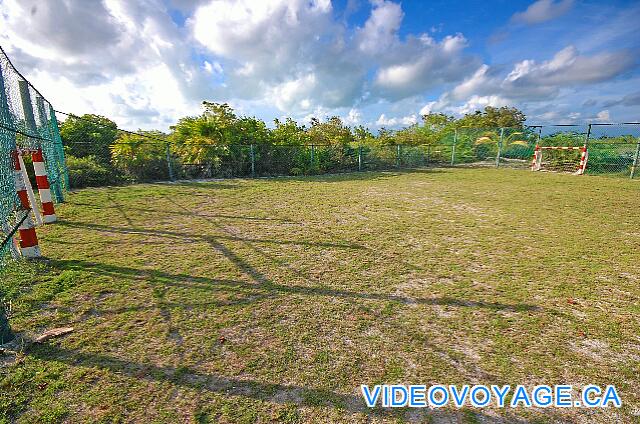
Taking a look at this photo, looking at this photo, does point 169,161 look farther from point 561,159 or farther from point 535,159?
point 561,159

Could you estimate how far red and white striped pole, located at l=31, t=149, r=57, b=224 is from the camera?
4.78m

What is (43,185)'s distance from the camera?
16.2ft

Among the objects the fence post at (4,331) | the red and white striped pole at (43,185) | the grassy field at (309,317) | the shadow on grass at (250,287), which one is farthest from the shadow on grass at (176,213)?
the fence post at (4,331)

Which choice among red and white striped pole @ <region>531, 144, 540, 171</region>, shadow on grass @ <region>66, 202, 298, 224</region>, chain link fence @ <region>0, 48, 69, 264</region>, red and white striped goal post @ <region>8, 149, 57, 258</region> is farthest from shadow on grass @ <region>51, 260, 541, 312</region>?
red and white striped pole @ <region>531, 144, 540, 171</region>

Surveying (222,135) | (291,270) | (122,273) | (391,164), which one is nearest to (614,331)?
(291,270)

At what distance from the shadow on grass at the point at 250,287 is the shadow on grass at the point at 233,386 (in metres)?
0.75

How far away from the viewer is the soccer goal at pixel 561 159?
13987mm

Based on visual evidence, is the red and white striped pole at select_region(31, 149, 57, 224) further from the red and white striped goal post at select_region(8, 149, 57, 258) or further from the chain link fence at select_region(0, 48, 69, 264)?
the chain link fence at select_region(0, 48, 69, 264)

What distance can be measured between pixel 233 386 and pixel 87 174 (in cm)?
1044

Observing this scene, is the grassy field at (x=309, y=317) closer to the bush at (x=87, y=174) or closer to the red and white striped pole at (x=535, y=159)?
the bush at (x=87, y=174)

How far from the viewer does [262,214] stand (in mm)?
6219

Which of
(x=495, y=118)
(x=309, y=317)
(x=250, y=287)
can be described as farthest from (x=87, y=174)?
(x=495, y=118)

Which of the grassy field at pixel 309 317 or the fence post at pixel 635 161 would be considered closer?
the grassy field at pixel 309 317

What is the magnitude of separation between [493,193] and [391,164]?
26.5 feet
